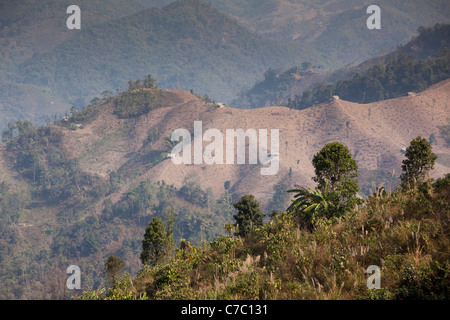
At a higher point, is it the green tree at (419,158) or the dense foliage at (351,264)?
the green tree at (419,158)

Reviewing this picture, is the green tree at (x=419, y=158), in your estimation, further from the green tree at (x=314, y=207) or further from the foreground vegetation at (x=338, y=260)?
the foreground vegetation at (x=338, y=260)

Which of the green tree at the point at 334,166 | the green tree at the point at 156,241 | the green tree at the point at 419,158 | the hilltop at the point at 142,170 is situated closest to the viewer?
the green tree at the point at 334,166

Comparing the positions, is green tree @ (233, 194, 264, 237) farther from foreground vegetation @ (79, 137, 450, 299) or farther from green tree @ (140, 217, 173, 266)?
foreground vegetation @ (79, 137, 450, 299)

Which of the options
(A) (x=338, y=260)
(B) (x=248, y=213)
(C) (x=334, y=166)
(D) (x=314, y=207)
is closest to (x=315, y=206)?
(D) (x=314, y=207)

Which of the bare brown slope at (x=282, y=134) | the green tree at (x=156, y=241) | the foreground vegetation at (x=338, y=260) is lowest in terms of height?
the green tree at (x=156, y=241)

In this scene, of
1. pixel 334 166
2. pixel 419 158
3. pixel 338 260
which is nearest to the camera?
pixel 338 260

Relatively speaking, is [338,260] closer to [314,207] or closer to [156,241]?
[314,207]

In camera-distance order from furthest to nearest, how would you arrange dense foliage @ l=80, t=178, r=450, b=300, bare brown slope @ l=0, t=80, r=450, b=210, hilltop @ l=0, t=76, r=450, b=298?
bare brown slope @ l=0, t=80, r=450, b=210, hilltop @ l=0, t=76, r=450, b=298, dense foliage @ l=80, t=178, r=450, b=300

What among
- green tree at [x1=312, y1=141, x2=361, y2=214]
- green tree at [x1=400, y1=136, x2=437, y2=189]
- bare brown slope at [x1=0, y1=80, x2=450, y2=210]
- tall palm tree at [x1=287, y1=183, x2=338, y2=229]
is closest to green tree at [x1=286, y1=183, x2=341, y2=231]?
tall palm tree at [x1=287, y1=183, x2=338, y2=229]

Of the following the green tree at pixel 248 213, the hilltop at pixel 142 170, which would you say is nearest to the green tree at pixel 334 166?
Result: the green tree at pixel 248 213

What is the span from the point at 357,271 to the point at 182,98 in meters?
150

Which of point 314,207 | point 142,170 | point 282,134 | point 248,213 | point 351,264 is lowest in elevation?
point 351,264

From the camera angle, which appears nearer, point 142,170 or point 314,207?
point 314,207

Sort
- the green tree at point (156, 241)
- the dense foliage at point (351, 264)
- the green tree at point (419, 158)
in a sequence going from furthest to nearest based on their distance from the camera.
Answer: the green tree at point (156, 241) → the green tree at point (419, 158) → the dense foliage at point (351, 264)
